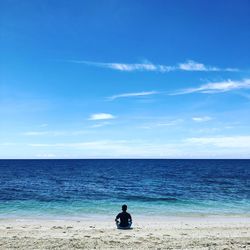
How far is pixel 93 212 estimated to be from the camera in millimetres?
26344

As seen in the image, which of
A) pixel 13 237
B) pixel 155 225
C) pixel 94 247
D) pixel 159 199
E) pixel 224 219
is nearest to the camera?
pixel 94 247

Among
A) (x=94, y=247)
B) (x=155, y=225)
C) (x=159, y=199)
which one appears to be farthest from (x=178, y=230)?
(x=159, y=199)

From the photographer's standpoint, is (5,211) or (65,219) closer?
(65,219)

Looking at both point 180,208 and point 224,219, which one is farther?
point 180,208

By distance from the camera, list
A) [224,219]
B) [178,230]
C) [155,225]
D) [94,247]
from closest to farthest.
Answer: [94,247] → [178,230] → [155,225] → [224,219]

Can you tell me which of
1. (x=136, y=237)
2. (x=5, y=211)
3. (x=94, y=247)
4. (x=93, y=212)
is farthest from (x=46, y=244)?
(x=5, y=211)

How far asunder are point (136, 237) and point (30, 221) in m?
9.24

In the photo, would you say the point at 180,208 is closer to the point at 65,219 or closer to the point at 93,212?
the point at 93,212

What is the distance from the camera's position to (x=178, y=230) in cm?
1806

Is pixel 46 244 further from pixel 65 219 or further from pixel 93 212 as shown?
pixel 93 212

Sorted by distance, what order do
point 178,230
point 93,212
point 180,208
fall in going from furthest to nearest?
point 180,208 → point 93,212 → point 178,230

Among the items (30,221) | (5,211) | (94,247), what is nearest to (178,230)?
(94,247)

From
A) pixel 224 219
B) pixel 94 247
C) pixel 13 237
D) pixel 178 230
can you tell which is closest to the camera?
pixel 94 247

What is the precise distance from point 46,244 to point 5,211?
1403cm
